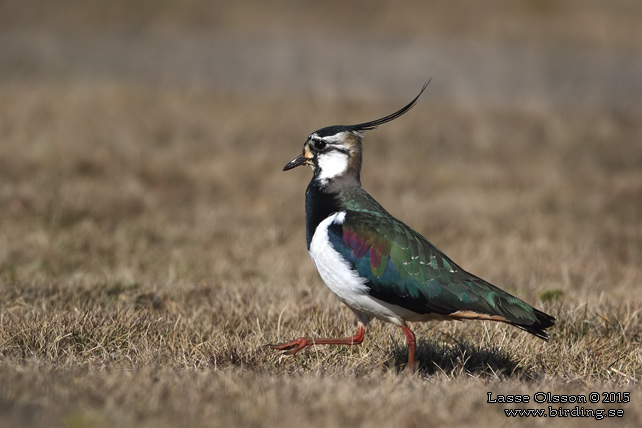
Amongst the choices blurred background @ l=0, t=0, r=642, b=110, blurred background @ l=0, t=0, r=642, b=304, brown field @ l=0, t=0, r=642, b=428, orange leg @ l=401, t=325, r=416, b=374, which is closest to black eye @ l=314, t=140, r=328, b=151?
brown field @ l=0, t=0, r=642, b=428

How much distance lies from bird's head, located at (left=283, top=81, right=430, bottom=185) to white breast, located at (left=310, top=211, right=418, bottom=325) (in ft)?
1.80

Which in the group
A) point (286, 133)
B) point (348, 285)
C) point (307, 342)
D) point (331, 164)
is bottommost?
point (307, 342)

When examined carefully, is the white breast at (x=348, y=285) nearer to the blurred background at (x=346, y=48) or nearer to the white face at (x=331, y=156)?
the white face at (x=331, y=156)

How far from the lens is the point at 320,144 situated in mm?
5031

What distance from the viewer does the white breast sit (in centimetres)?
439

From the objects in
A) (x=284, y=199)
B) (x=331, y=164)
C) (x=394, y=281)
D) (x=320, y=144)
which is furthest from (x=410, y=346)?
(x=284, y=199)

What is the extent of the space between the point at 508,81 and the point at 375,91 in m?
3.03

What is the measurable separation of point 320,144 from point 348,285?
3.32ft

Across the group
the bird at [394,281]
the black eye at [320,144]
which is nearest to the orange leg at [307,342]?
the bird at [394,281]

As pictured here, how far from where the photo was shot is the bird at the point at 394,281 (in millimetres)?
4316

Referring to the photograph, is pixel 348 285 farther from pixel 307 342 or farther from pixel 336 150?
pixel 336 150

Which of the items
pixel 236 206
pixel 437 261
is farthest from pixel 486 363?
pixel 236 206

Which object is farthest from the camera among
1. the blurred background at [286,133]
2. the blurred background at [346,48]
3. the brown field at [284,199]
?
the blurred background at [346,48]

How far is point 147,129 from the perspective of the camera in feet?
36.3
